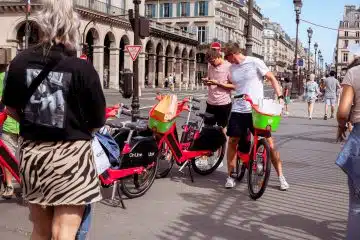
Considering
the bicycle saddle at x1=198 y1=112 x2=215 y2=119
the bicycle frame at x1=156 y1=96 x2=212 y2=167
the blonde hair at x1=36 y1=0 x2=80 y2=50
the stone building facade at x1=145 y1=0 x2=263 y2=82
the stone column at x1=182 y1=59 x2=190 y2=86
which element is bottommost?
the bicycle frame at x1=156 y1=96 x2=212 y2=167

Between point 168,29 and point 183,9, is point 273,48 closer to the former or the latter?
point 183,9

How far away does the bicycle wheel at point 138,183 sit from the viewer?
222 inches

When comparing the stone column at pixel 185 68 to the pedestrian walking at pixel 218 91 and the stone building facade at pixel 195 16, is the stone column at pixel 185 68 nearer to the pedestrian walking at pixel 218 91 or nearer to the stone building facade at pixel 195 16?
the stone building facade at pixel 195 16

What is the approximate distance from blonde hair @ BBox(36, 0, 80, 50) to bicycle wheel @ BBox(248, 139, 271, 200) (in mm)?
3587

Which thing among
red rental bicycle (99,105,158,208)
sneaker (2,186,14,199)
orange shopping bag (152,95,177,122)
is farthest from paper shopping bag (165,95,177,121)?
sneaker (2,186,14,199)

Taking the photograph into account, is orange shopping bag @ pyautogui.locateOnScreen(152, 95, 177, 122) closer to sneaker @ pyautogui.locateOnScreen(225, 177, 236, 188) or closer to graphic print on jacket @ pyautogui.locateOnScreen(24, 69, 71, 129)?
sneaker @ pyautogui.locateOnScreen(225, 177, 236, 188)

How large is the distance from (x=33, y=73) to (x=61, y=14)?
0.33 meters

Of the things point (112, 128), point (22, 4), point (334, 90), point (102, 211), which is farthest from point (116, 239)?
point (22, 4)

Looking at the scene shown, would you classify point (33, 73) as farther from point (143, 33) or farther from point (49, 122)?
point (143, 33)

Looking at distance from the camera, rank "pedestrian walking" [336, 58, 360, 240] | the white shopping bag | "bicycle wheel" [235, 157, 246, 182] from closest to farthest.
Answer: "pedestrian walking" [336, 58, 360, 240]
the white shopping bag
"bicycle wheel" [235, 157, 246, 182]

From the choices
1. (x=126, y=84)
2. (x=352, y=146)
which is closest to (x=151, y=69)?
(x=126, y=84)

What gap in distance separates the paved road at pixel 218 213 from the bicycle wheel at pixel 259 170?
0.43 feet

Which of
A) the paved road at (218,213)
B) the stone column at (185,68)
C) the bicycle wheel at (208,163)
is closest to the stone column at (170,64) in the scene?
the stone column at (185,68)

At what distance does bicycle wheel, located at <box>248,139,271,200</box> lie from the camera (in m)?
5.67
